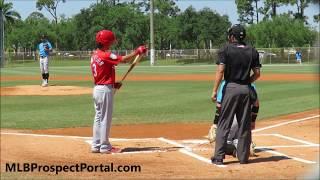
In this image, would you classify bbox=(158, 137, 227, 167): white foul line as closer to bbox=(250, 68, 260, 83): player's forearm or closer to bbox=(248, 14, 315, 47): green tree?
bbox=(250, 68, 260, 83): player's forearm

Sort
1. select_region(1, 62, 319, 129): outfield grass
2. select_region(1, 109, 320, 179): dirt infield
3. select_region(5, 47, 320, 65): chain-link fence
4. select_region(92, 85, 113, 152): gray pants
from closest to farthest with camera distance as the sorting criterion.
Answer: select_region(1, 109, 320, 179): dirt infield < select_region(92, 85, 113, 152): gray pants < select_region(1, 62, 319, 129): outfield grass < select_region(5, 47, 320, 65): chain-link fence

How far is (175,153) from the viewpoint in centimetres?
737

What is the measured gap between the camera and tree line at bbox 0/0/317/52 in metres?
62.2

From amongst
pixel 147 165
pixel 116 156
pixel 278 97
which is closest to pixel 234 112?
pixel 147 165

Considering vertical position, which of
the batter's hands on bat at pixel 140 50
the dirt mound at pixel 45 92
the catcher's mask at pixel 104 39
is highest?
the catcher's mask at pixel 104 39

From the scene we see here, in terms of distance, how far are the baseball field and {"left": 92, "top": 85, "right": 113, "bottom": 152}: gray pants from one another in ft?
0.71

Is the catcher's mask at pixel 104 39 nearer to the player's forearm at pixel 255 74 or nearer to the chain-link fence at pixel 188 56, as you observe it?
the player's forearm at pixel 255 74

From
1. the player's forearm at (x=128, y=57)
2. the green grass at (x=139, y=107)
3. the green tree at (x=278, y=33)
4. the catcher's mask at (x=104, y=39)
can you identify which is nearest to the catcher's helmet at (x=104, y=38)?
the catcher's mask at (x=104, y=39)

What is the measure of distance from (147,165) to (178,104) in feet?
28.9

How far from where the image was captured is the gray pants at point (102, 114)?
6.85 meters

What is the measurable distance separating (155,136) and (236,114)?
3305mm

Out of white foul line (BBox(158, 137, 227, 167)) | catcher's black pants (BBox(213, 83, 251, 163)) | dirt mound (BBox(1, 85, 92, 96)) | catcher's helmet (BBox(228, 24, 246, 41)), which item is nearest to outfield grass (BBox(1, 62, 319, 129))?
dirt mound (BBox(1, 85, 92, 96))

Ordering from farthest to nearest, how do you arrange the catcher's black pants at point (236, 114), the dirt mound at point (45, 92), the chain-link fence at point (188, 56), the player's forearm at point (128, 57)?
the chain-link fence at point (188, 56) → the dirt mound at point (45, 92) → the player's forearm at point (128, 57) → the catcher's black pants at point (236, 114)

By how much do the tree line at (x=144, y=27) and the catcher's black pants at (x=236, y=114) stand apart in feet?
180
